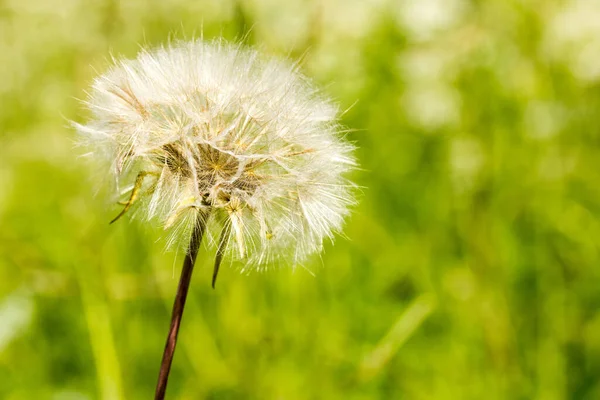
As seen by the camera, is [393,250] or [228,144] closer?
[228,144]

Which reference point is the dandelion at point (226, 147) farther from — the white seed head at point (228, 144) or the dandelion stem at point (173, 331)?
the dandelion stem at point (173, 331)

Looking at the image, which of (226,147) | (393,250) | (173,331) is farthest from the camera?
(393,250)

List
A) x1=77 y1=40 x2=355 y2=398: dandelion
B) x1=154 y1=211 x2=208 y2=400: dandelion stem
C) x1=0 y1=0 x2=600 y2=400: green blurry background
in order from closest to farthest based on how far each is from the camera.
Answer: x1=154 y1=211 x2=208 y2=400: dandelion stem
x1=77 y1=40 x2=355 y2=398: dandelion
x1=0 y1=0 x2=600 y2=400: green blurry background

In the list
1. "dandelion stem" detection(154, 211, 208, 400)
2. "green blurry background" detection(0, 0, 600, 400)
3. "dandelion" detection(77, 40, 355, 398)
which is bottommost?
"green blurry background" detection(0, 0, 600, 400)

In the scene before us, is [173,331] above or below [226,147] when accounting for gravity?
below

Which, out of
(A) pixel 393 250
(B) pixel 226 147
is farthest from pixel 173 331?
(A) pixel 393 250

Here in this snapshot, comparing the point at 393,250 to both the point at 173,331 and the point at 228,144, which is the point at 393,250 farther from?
the point at 173,331

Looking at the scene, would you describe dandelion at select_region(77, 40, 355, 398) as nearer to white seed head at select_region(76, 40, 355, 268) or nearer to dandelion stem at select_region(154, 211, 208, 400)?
white seed head at select_region(76, 40, 355, 268)

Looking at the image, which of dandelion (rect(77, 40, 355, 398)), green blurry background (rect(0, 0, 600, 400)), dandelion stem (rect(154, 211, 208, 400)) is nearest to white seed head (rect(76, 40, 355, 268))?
dandelion (rect(77, 40, 355, 398))

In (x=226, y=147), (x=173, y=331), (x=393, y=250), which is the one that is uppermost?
(x=226, y=147)
